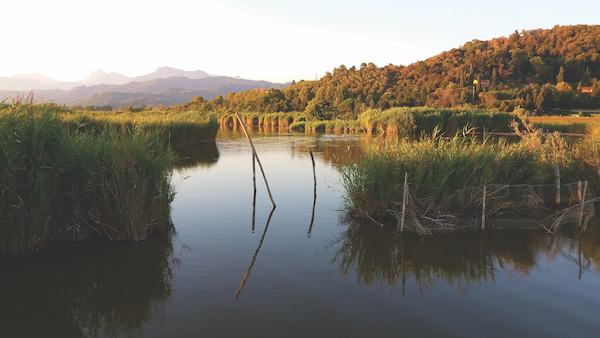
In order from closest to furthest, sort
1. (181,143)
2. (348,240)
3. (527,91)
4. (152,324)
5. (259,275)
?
(152,324) < (259,275) < (348,240) < (181,143) < (527,91)

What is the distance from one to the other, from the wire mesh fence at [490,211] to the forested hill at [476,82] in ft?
156

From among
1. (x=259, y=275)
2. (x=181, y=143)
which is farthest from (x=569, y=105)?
(x=259, y=275)

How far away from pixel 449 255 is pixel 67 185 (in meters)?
7.12

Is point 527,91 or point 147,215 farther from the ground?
point 527,91

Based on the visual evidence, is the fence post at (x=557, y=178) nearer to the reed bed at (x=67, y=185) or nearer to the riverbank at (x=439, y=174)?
the riverbank at (x=439, y=174)

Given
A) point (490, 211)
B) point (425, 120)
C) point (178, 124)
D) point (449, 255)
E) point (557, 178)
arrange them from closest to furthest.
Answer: point (449, 255)
point (490, 211)
point (557, 178)
point (178, 124)
point (425, 120)

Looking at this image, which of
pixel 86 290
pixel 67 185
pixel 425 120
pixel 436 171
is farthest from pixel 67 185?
pixel 425 120

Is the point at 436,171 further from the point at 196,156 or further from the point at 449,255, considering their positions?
the point at 196,156

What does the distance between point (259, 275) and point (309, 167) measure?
12351 millimetres

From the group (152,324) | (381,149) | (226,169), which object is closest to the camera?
(152,324)

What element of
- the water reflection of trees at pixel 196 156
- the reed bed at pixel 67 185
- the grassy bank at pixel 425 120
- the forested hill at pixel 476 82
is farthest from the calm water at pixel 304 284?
the forested hill at pixel 476 82

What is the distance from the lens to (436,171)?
9711mm

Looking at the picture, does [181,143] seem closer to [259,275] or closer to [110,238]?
[110,238]

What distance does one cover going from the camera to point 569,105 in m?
83.1
